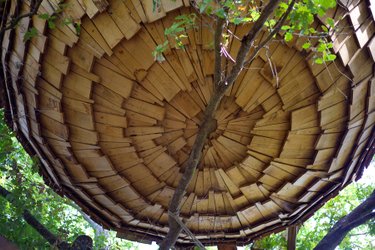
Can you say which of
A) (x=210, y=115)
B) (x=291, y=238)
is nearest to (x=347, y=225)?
(x=291, y=238)

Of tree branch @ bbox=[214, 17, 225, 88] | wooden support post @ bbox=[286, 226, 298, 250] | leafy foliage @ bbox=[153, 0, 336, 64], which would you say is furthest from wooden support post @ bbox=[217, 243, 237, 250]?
tree branch @ bbox=[214, 17, 225, 88]

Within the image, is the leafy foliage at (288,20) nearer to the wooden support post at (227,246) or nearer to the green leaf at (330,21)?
the green leaf at (330,21)

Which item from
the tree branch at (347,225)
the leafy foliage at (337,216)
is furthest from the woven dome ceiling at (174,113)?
the leafy foliage at (337,216)

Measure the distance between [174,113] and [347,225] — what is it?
2.33 meters

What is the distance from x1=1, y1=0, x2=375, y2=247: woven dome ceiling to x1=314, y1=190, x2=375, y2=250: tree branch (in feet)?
2.46

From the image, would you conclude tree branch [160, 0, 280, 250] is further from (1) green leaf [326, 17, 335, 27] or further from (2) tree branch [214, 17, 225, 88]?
(1) green leaf [326, 17, 335, 27]

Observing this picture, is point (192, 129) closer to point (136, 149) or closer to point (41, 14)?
point (136, 149)

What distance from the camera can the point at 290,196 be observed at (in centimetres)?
421

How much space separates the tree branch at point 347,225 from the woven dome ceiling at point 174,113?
749mm

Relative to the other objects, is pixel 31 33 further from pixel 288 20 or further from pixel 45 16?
pixel 288 20

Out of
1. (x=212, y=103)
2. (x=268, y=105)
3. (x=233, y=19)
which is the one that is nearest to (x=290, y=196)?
(x=268, y=105)

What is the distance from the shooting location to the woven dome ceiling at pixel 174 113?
3214mm

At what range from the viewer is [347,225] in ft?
16.3

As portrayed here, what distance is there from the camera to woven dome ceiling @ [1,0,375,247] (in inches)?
127
